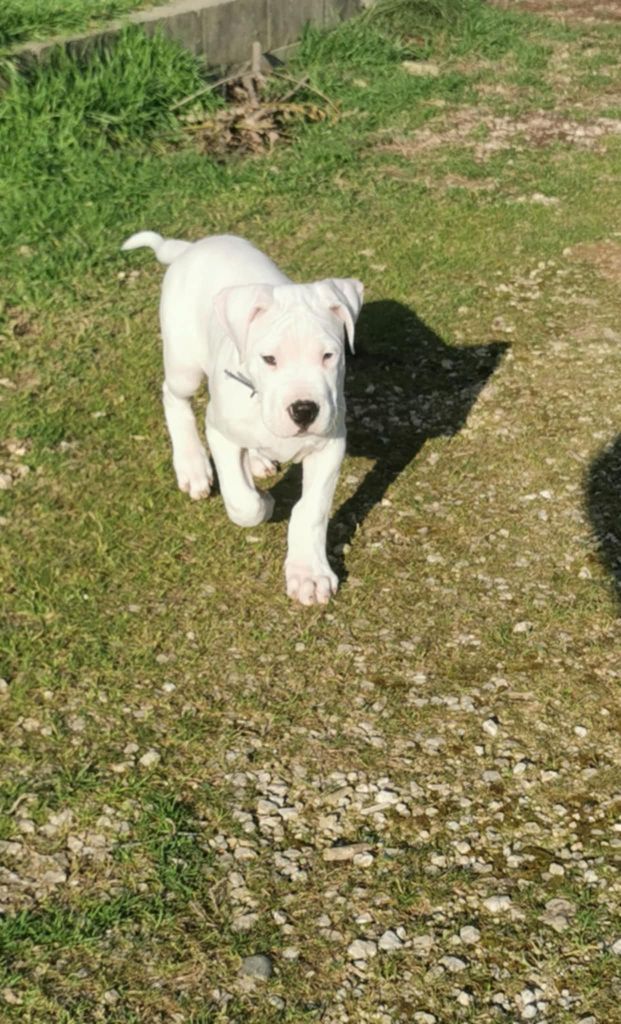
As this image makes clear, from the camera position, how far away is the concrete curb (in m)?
9.14

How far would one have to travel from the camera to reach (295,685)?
4738 mm

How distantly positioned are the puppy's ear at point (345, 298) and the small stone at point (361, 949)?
1.94 metres

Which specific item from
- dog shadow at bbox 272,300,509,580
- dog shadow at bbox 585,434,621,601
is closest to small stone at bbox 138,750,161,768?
Answer: dog shadow at bbox 272,300,509,580

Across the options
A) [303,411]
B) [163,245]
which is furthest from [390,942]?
[163,245]

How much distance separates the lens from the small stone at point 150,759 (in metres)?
4.36

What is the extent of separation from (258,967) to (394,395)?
3.53 metres

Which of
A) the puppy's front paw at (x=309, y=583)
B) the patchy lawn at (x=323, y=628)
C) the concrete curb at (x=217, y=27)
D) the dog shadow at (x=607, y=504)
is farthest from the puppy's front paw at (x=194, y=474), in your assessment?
the concrete curb at (x=217, y=27)

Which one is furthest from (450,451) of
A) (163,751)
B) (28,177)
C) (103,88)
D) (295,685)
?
(103,88)

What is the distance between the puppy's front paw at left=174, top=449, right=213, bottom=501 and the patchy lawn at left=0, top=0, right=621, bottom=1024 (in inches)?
4.8

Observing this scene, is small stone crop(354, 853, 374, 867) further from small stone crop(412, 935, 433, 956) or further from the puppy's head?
the puppy's head

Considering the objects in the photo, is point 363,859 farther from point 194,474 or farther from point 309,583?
point 194,474

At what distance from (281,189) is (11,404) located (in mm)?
2980

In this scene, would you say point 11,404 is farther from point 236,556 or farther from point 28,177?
point 28,177

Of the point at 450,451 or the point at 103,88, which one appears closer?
the point at 450,451
